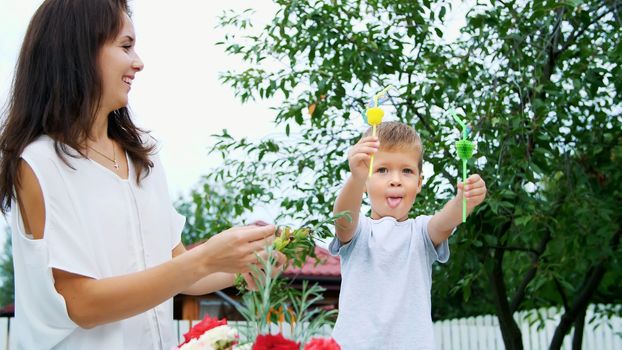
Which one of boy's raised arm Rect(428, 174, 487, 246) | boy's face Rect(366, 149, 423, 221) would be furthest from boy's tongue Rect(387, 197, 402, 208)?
boy's raised arm Rect(428, 174, 487, 246)

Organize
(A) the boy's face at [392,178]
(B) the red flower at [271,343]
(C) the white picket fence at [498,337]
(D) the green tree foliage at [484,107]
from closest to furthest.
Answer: (B) the red flower at [271,343]
(A) the boy's face at [392,178]
(D) the green tree foliage at [484,107]
(C) the white picket fence at [498,337]

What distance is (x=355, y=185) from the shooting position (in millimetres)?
2186

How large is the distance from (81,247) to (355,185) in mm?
775

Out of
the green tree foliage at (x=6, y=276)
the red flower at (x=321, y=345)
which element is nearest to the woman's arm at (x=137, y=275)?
the red flower at (x=321, y=345)

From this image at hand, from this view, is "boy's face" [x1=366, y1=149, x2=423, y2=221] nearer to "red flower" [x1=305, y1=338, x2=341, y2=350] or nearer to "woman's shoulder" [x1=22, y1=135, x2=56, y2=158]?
"woman's shoulder" [x1=22, y1=135, x2=56, y2=158]

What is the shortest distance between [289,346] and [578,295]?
18.5 ft

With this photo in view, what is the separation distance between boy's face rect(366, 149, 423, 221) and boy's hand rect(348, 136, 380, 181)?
28 cm

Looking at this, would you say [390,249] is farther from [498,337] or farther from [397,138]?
[498,337]

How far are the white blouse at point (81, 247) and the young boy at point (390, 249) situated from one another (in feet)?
1.87

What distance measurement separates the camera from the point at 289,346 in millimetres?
1150

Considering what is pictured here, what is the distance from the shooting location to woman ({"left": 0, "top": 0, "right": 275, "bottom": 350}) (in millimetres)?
1631

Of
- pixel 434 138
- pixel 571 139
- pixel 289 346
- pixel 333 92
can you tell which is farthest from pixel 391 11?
pixel 289 346

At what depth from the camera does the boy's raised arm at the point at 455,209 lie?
222cm

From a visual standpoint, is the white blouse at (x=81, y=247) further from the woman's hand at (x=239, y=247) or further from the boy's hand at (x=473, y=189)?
the boy's hand at (x=473, y=189)
